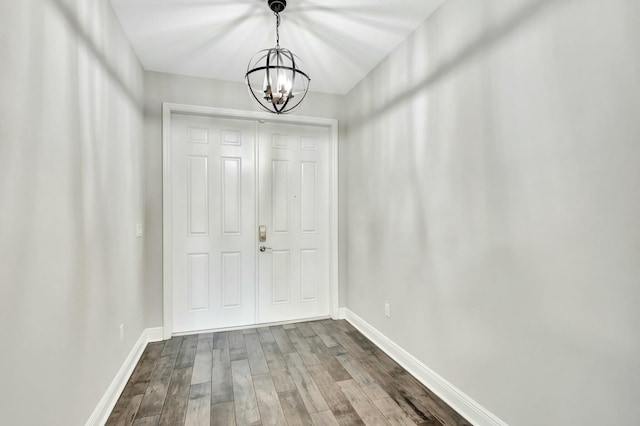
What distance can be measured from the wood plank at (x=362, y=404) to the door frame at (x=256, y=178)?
54.5 inches

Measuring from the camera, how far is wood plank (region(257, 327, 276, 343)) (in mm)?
3088

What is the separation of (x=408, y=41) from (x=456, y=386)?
2501mm

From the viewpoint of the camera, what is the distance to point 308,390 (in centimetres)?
223

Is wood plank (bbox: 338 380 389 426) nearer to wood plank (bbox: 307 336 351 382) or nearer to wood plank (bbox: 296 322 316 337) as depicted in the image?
wood plank (bbox: 307 336 351 382)

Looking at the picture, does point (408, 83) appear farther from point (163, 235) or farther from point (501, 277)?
point (163, 235)

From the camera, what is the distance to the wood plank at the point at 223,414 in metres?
1.90

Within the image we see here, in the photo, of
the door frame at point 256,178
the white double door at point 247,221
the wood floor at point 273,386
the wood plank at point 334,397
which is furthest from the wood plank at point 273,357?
the door frame at point 256,178

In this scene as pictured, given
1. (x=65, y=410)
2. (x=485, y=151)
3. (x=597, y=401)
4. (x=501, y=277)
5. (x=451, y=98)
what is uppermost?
(x=451, y=98)

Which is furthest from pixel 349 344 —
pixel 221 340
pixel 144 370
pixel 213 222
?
pixel 213 222

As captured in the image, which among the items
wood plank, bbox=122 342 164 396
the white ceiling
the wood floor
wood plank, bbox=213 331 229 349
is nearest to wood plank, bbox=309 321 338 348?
the wood floor

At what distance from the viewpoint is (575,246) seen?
1.35 meters

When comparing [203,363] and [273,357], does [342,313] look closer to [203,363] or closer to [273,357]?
[273,357]

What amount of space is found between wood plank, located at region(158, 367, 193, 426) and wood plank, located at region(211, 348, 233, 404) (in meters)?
0.17

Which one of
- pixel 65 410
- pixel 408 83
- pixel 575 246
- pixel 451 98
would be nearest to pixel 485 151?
pixel 451 98
